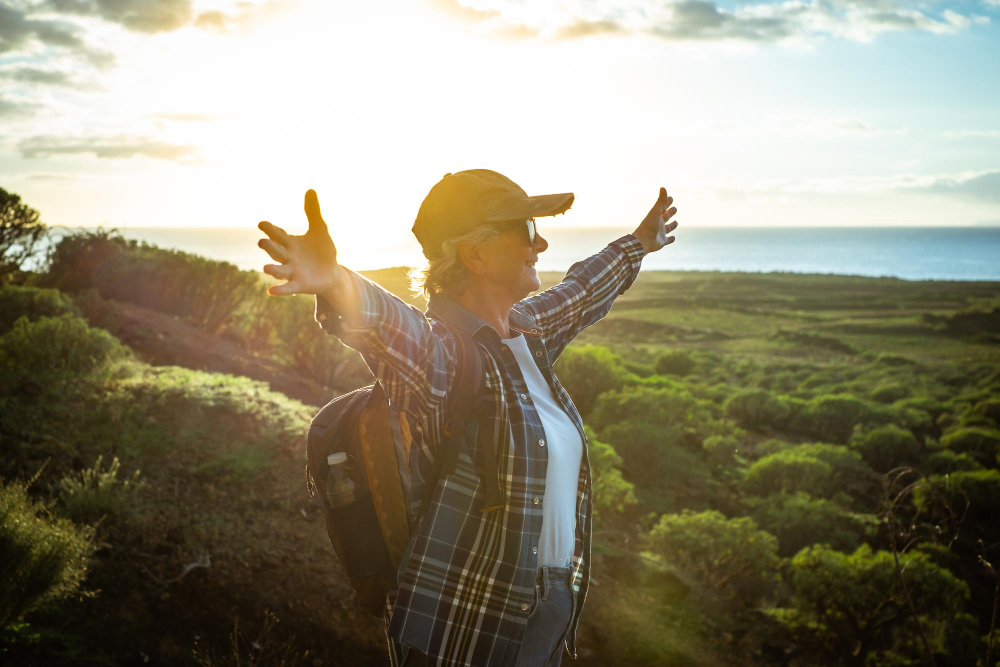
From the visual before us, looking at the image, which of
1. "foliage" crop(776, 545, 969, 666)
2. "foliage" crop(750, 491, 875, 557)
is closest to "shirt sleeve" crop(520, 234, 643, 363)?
"foliage" crop(776, 545, 969, 666)

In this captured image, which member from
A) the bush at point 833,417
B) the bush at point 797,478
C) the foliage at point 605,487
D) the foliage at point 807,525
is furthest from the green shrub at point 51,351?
the bush at point 833,417

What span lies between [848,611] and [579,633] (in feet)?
10.5

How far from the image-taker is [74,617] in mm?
4453

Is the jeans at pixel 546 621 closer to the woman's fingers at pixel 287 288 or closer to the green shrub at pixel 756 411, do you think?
the woman's fingers at pixel 287 288

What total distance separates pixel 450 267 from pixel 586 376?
11368 mm

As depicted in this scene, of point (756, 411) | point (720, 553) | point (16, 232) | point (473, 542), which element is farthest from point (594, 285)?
point (756, 411)

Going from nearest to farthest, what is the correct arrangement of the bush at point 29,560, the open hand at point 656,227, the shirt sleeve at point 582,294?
1. the shirt sleeve at point 582,294
2. the open hand at point 656,227
3. the bush at point 29,560

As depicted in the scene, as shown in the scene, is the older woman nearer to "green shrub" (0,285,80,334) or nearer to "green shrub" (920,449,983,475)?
"green shrub" (0,285,80,334)

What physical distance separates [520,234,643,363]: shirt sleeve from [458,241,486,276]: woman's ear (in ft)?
1.94

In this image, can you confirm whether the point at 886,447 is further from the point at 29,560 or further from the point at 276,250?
the point at 276,250

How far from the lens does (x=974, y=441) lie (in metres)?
15.7

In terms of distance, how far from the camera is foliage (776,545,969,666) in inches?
263

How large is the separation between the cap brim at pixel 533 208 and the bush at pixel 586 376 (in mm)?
10942

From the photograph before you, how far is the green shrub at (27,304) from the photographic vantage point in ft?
31.4
